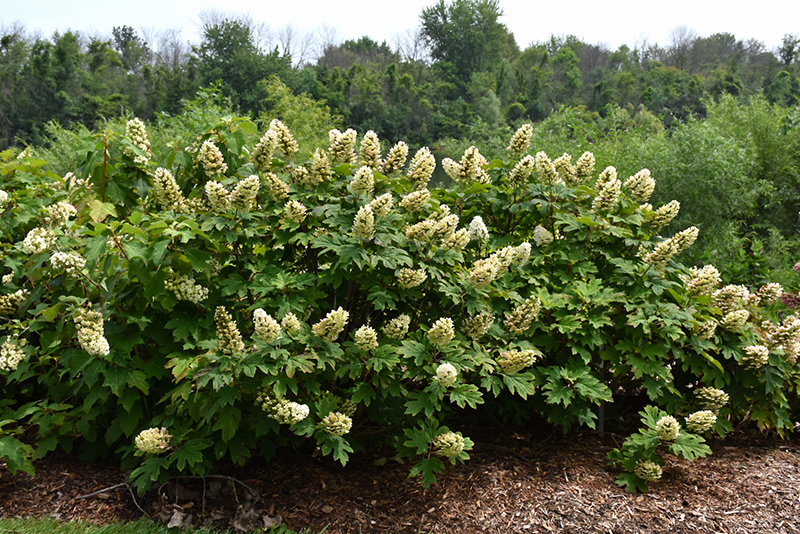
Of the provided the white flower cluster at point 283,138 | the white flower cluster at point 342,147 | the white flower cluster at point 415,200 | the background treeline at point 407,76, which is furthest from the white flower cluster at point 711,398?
the background treeline at point 407,76

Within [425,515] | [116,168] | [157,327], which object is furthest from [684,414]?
[116,168]

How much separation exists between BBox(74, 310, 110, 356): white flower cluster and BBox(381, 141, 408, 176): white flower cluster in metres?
1.71

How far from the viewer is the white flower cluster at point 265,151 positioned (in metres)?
2.96

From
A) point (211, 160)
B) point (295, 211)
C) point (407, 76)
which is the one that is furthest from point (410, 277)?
point (407, 76)

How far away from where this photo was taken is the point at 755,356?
3285 mm

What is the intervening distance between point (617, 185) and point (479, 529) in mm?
2107

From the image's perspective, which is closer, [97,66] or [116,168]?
[116,168]

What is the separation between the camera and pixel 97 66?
3888 cm

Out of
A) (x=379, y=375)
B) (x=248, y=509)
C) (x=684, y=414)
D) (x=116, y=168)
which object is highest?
(x=116, y=168)

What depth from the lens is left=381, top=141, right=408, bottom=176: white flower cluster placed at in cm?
320

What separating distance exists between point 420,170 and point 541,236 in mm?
882

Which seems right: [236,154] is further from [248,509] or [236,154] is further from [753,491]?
[753,491]

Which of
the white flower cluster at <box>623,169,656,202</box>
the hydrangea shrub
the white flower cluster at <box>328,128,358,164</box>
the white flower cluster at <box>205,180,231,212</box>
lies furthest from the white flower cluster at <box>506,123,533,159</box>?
the white flower cluster at <box>205,180,231,212</box>

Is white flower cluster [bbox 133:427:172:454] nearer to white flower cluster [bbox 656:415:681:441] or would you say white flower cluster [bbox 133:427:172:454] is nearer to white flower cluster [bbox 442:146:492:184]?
white flower cluster [bbox 442:146:492:184]
